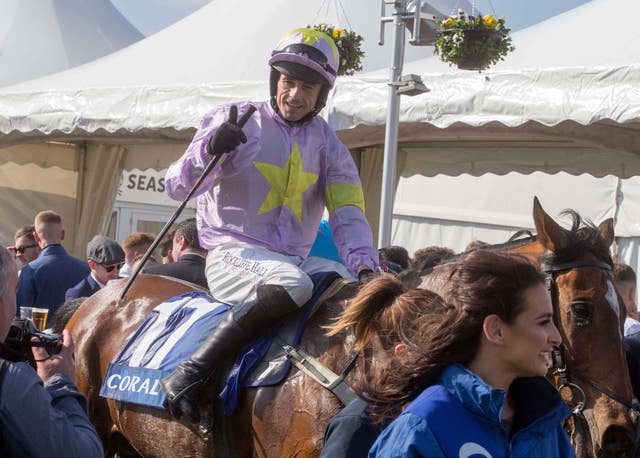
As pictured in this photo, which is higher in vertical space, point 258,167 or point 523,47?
point 523,47

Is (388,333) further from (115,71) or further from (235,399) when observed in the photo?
(115,71)

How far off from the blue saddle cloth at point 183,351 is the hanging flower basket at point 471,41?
11.2ft

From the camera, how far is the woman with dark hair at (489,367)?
83.0 inches

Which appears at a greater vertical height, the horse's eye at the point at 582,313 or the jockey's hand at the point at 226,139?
the jockey's hand at the point at 226,139

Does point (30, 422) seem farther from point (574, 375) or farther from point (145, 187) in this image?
point (145, 187)

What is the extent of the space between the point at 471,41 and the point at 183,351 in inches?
152

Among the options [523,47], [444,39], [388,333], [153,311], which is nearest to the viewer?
[388,333]

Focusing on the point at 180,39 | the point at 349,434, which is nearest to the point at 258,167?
the point at 349,434

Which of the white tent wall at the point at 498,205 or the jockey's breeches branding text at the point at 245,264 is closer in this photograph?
the jockey's breeches branding text at the point at 245,264

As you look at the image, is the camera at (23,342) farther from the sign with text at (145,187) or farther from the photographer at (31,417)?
the sign with text at (145,187)

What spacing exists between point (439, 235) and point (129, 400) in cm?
612

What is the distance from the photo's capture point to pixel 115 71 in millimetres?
11430

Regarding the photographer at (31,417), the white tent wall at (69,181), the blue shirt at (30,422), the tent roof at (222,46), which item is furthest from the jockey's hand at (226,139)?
the tent roof at (222,46)

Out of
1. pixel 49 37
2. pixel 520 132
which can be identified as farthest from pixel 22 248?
pixel 49 37
